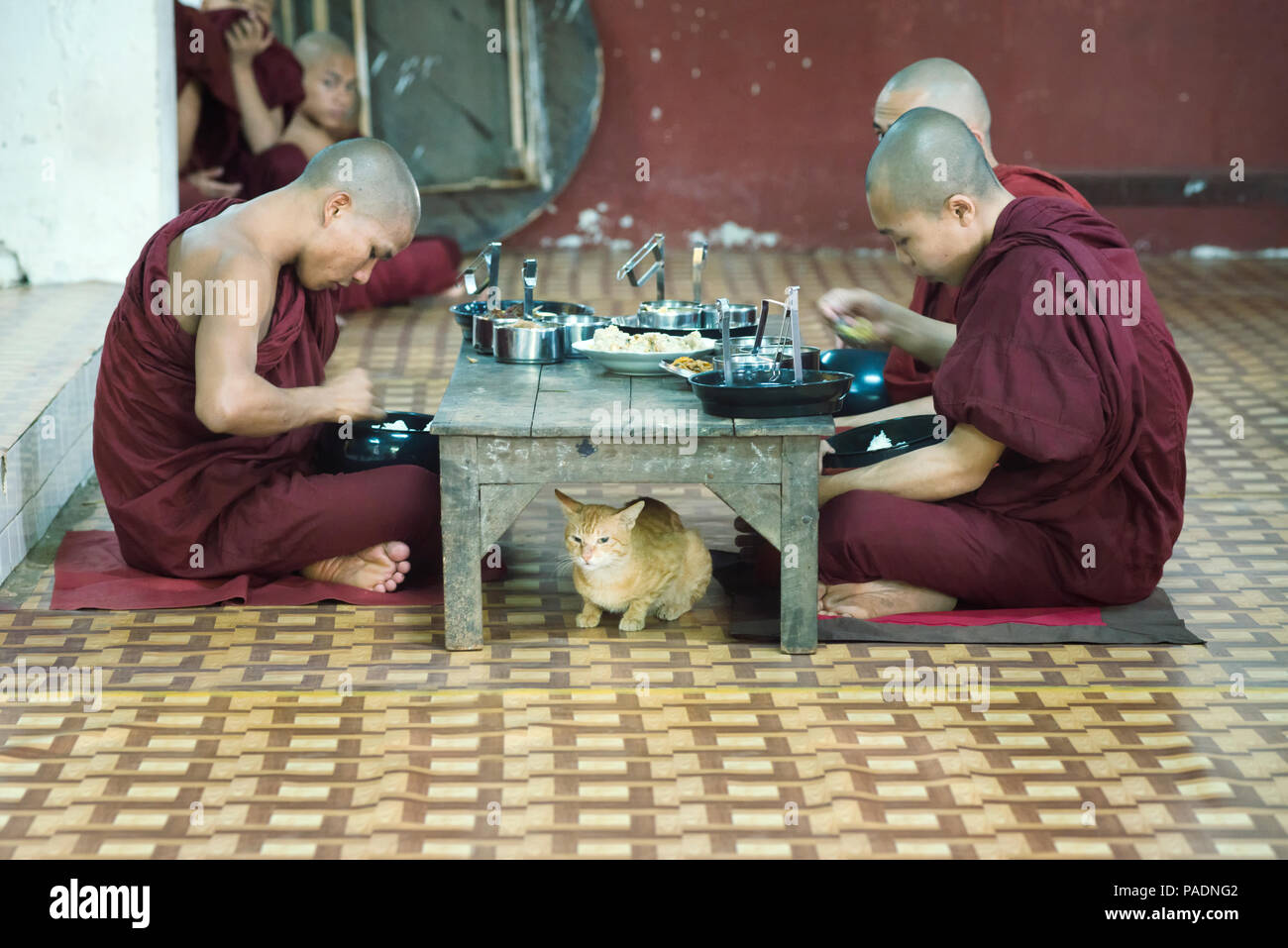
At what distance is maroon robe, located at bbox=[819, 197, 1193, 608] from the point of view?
2.94 metres

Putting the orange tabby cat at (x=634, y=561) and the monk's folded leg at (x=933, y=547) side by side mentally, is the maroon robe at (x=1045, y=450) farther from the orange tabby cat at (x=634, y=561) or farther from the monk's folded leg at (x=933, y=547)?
the orange tabby cat at (x=634, y=561)

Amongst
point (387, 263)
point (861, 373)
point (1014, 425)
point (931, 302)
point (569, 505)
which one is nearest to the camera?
point (1014, 425)

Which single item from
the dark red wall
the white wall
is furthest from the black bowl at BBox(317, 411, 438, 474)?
the dark red wall

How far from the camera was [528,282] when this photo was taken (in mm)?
3668

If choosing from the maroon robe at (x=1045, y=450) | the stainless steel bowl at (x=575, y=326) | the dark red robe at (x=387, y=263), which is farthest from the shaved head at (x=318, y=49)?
the maroon robe at (x=1045, y=450)

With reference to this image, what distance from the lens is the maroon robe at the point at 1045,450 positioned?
294 cm

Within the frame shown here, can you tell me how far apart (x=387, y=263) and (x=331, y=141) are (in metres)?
0.61

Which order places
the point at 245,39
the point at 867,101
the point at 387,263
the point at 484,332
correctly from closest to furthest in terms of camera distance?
the point at 484,332
the point at 245,39
the point at 387,263
the point at 867,101

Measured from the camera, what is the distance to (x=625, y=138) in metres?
7.68

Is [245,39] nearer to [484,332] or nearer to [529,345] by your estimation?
[484,332]

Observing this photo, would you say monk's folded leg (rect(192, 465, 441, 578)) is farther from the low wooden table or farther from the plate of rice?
the plate of rice

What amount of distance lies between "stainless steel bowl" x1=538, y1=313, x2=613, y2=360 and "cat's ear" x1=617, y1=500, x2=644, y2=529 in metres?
0.54

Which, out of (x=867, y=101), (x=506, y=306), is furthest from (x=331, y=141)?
(x=506, y=306)

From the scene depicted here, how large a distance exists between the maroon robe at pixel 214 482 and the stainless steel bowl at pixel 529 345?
0.35 meters
